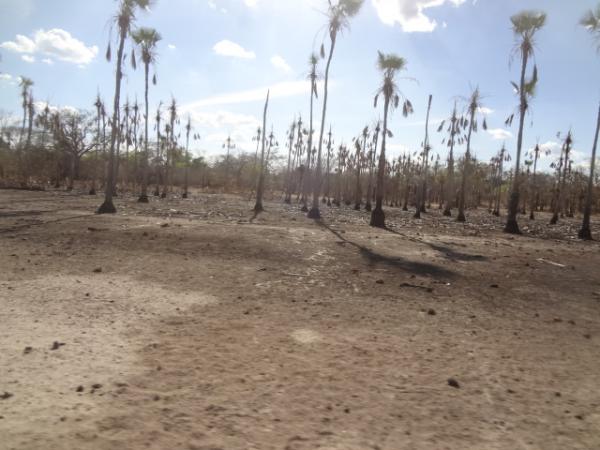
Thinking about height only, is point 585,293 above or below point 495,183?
below

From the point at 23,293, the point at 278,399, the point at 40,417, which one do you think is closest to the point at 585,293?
the point at 278,399

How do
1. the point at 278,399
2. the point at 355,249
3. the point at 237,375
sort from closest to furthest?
the point at 278,399 < the point at 237,375 < the point at 355,249

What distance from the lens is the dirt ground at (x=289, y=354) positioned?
324 centimetres

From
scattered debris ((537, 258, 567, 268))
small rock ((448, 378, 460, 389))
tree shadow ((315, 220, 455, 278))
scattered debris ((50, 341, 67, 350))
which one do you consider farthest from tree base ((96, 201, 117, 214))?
small rock ((448, 378, 460, 389))

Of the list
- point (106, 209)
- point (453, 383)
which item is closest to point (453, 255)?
point (453, 383)

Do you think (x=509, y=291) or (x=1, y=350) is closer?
(x=1, y=350)

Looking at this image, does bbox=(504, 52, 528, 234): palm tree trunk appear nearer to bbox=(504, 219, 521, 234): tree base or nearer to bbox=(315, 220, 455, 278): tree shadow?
bbox=(504, 219, 521, 234): tree base

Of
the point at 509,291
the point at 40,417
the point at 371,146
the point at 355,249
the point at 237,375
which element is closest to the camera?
the point at 40,417

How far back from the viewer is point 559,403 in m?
3.88

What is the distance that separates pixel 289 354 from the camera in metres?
4.73

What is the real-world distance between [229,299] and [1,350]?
3.10 meters

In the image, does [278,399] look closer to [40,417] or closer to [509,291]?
[40,417]

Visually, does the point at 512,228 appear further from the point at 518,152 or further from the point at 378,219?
the point at 378,219

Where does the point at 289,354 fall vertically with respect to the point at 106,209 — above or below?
below
